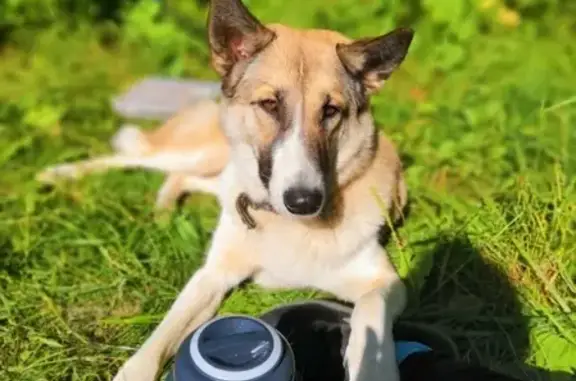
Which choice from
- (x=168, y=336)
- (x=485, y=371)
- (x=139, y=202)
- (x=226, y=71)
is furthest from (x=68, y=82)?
(x=485, y=371)

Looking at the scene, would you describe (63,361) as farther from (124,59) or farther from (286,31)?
(124,59)

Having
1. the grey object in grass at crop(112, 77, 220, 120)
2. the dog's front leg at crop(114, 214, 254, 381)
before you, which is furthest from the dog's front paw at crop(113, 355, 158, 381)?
the grey object in grass at crop(112, 77, 220, 120)

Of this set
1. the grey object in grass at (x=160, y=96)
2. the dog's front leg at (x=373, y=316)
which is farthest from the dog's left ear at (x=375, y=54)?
the grey object in grass at (x=160, y=96)

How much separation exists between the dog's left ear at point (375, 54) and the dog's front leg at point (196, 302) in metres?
0.75

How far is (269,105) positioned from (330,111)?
208 mm

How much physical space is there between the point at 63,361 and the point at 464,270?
148 centimetres

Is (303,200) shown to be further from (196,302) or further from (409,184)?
(409,184)

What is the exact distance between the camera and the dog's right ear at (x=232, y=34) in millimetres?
3047

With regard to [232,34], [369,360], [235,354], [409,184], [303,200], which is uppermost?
[232,34]

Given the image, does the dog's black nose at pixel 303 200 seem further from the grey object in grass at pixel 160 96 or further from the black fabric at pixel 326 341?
the grey object in grass at pixel 160 96

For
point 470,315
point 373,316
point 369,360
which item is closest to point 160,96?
point 470,315

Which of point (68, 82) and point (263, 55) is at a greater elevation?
point (263, 55)

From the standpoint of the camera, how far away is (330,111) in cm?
309

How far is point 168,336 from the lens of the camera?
3025 millimetres
